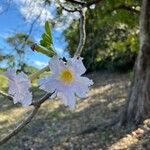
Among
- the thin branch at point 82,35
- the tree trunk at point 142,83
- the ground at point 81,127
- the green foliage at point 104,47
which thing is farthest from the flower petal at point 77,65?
the green foliage at point 104,47

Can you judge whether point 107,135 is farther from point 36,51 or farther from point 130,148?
point 36,51

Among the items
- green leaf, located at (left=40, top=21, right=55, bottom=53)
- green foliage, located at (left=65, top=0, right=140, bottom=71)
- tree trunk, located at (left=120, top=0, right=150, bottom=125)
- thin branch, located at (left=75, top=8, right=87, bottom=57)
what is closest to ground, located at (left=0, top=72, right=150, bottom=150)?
tree trunk, located at (left=120, top=0, right=150, bottom=125)

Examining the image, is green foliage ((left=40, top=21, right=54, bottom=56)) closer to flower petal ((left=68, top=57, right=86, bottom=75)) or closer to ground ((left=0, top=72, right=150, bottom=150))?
flower petal ((left=68, top=57, right=86, bottom=75))

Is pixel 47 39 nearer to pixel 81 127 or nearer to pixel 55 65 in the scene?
pixel 55 65

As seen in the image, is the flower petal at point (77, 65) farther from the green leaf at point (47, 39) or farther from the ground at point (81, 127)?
the ground at point (81, 127)

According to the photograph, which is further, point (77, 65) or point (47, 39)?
point (47, 39)

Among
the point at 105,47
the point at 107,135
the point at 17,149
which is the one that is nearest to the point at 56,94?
the point at 107,135

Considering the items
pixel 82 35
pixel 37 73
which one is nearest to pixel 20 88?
pixel 37 73
